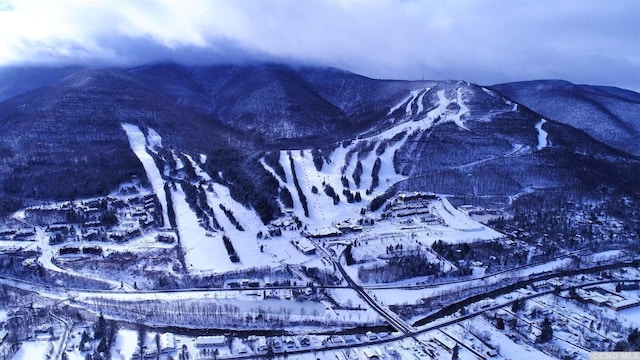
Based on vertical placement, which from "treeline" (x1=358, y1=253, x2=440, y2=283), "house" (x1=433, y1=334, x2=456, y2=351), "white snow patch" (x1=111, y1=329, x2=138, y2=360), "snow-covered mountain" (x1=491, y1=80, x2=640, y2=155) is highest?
"snow-covered mountain" (x1=491, y1=80, x2=640, y2=155)

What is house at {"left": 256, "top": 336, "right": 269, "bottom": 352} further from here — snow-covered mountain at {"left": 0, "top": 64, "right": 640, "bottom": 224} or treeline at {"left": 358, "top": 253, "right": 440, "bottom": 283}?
snow-covered mountain at {"left": 0, "top": 64, "right": 640, "bottom": 224}

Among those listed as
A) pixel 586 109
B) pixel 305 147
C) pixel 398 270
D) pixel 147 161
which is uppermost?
pixel 586 109

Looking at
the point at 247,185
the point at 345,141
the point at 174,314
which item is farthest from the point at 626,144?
the point at 174,314

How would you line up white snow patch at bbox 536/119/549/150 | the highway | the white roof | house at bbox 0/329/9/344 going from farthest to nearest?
white snow patch at bbox 536/119/549/150, the highway, house at bbox 0/329/9/344, the white roof

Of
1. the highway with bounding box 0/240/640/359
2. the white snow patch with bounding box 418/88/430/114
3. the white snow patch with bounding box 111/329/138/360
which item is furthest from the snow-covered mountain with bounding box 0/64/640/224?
the white snow patch with bounding box 111/329/138/360

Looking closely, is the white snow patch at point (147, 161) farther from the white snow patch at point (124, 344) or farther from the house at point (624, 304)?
the house at point (624, 304)

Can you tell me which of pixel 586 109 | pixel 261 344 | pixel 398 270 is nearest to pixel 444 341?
pixel 398 270

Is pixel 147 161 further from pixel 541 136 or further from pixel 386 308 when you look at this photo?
pixel 541 136

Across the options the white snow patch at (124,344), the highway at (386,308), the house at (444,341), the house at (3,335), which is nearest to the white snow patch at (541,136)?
the highway at (386,308)

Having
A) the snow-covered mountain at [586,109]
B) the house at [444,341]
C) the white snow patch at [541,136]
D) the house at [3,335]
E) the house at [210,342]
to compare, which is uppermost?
the snow-covered mountain at [586,109]
